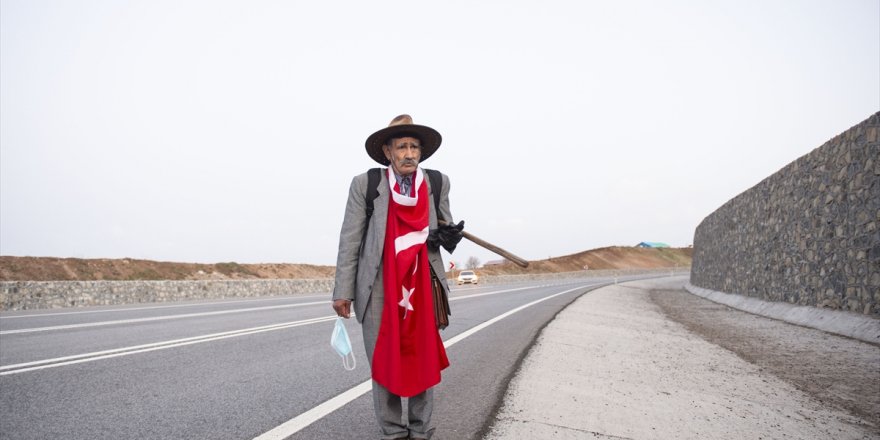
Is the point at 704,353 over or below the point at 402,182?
below

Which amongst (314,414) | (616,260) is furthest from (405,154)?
(616,260)

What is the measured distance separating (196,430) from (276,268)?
49158mm

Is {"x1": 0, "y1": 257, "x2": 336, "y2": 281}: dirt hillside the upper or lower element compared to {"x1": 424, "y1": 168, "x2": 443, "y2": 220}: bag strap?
lower

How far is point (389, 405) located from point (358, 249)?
94 cm

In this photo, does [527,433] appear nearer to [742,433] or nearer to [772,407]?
[742,433]

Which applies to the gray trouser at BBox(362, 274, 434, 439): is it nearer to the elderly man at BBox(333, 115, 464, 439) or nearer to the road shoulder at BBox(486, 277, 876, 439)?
the elderly man at BBox(333, 115, 464, 439)

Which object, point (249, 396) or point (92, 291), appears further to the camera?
point (92, 291)

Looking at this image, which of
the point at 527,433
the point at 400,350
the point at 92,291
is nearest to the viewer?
the point at 400,350

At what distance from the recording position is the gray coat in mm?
2926

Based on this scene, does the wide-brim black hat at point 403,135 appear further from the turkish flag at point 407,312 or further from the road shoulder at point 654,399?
the road shoulder at point 654,399

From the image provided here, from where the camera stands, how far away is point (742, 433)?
321 cm

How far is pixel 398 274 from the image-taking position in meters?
2.87

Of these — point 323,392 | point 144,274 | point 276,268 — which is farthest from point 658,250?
point 323,392

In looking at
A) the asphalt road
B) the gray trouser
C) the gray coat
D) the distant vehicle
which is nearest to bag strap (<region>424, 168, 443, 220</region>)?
the gray coat
